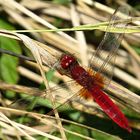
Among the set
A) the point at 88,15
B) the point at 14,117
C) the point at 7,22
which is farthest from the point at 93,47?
the point at 14,117

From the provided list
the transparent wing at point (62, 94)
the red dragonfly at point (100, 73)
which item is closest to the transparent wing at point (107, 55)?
the red dragonfly at point (100, 73)

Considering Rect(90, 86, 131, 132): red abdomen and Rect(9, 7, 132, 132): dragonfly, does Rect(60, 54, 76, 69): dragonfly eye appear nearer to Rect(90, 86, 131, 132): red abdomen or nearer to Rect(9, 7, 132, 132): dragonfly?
Rect(9, 7, 132, 132): dragonfly

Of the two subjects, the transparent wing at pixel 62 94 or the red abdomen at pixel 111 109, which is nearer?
the red abdomen at pixel 111 109

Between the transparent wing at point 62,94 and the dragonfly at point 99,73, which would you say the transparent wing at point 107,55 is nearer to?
the dragonfly at point 99,73

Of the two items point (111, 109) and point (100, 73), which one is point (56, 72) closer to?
point (100, 73)

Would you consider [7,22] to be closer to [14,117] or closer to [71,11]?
[71,11]

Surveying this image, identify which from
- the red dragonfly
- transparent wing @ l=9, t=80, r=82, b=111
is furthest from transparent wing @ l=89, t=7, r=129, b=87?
transparent wing @ l=9, t=80, r=82, b=111

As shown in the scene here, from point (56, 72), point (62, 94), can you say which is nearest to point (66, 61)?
point (62, 94)

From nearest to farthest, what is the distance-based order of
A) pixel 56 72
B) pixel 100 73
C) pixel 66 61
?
1. pixel 66 61
2. pixel 100 73
3. pixel 56 72
